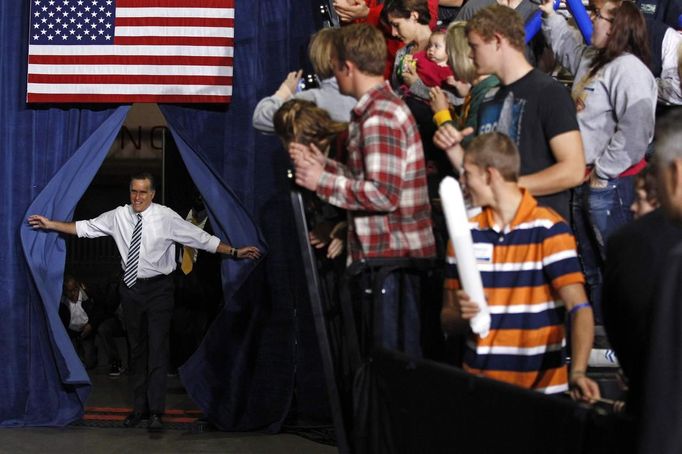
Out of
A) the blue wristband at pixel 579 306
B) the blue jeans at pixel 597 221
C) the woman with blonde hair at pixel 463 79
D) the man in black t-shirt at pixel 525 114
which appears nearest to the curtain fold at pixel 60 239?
the woman with blonde hair at pixel 463 79

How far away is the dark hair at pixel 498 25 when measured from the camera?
13.9 feet

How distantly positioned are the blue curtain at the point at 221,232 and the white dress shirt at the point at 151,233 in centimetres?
27

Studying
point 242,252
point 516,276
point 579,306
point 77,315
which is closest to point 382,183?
point 516,276

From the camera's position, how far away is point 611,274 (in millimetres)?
2557

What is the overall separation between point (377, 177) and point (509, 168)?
63 centimetres

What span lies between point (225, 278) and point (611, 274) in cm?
567

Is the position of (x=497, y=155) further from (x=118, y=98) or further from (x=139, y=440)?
(x=118, y=98)

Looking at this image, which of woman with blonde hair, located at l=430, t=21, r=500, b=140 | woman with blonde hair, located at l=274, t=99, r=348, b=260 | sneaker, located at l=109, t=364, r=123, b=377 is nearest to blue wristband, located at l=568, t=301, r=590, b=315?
woman with blonde hair, located at l=430, t=21, r=500, b=140

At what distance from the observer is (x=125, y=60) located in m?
8.08

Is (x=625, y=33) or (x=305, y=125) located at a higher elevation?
(x=625, y=33)

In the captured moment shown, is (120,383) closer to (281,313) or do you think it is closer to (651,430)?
(281,313)

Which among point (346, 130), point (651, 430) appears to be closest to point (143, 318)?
point (346, 130)

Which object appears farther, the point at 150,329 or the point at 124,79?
the point at 150,329

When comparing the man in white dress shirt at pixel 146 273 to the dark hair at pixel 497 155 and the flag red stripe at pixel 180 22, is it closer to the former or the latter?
the flag red stripe at pixel 180 22
